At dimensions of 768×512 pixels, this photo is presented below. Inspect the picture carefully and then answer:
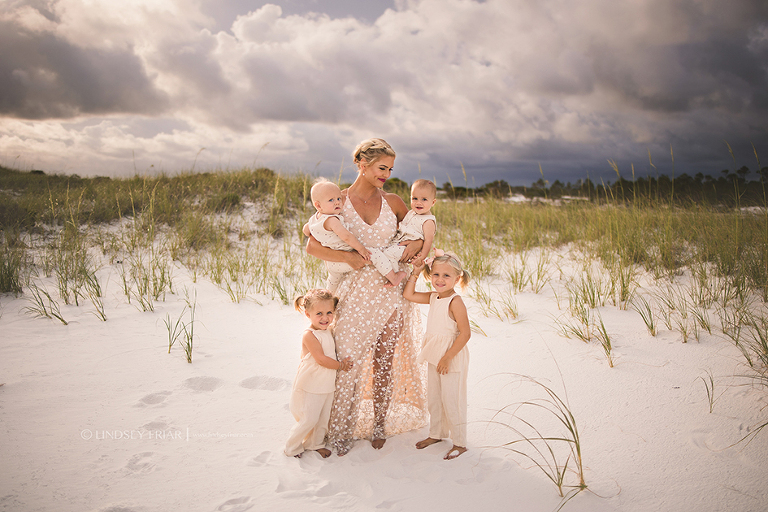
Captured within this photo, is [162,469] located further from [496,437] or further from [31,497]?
[496,437]

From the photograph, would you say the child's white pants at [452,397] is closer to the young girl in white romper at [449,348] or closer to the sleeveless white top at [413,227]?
the young girl in white romper at [449,348]

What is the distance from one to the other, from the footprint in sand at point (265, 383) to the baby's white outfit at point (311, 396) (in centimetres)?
100

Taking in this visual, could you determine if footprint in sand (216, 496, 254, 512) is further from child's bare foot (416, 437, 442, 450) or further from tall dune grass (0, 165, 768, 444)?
tall dune grass (0, 165, 768, 444)

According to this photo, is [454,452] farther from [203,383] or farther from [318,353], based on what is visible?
[203,383]

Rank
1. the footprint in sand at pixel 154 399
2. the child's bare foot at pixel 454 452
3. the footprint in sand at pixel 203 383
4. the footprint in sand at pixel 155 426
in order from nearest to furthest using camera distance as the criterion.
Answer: the child's bare foot at pixel 454 452
the footprint in sand at pixel 155 426
the footprint in sand at pixel 154 399
the footprint in sand at pixel 203 383

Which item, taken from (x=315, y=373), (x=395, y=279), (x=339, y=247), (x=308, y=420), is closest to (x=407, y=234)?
(x=395, y=279)

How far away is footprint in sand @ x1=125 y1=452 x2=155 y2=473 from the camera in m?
2.24

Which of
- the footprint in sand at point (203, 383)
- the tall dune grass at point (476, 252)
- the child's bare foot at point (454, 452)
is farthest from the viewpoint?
the tall dune grass at point (476, 252)

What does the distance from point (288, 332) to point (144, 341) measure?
4.99ft

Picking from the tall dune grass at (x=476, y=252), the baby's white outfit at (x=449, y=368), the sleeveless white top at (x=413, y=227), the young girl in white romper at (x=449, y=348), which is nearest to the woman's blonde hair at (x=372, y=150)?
the sleeveless white top at (x=413, y=227)

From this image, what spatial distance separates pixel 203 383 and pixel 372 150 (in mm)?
2533

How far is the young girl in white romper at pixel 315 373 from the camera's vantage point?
2318mm

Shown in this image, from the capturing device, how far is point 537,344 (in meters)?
3.80

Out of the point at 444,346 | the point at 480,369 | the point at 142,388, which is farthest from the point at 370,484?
the point at 142,388
